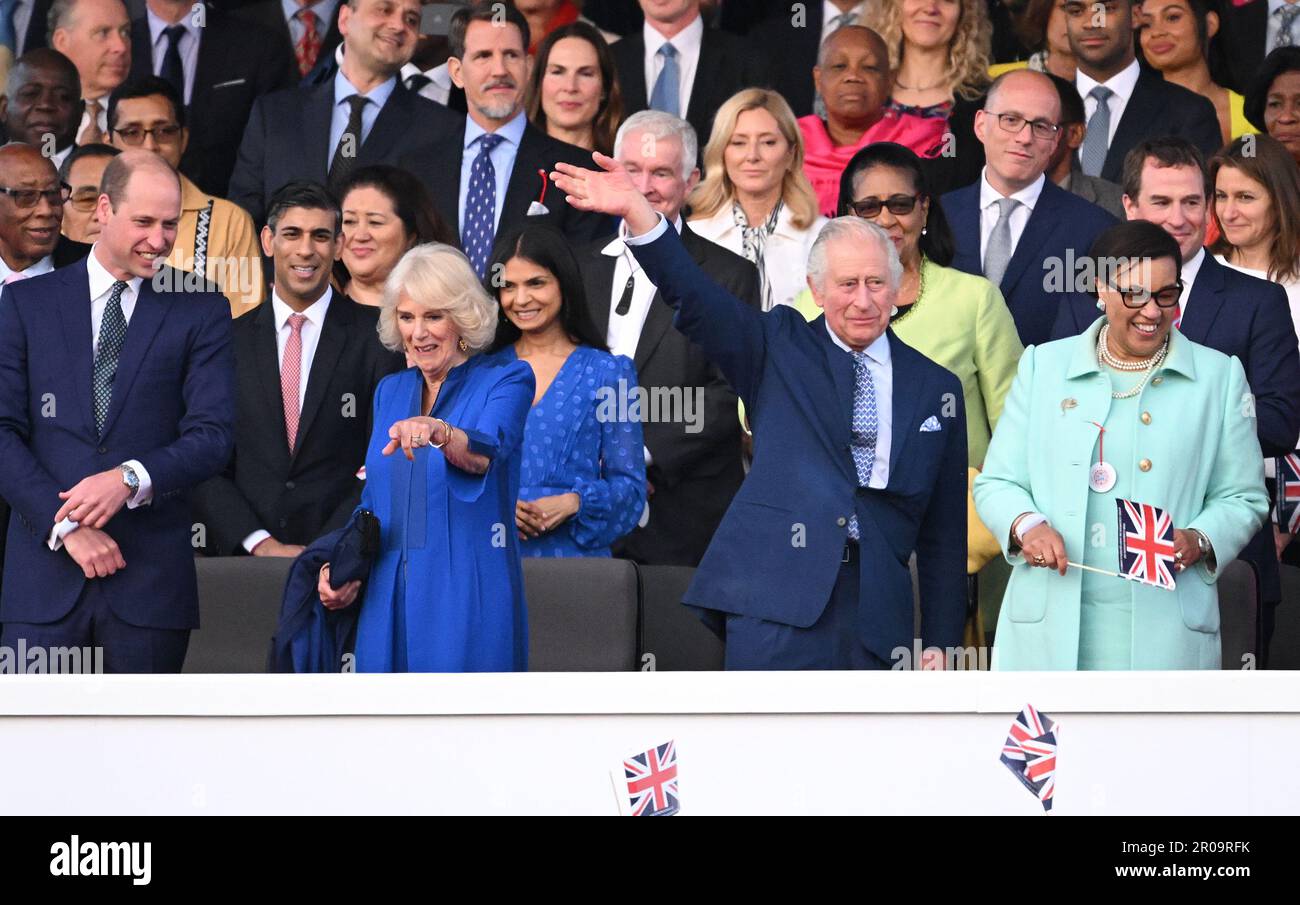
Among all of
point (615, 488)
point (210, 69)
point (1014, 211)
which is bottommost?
point (615, 488)

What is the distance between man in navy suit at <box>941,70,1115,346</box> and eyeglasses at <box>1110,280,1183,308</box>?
1.18 metres

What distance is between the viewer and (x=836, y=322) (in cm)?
525

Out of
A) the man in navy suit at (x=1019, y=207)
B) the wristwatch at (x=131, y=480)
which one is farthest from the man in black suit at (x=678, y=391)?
the wristwatch at (x=131, y=480)

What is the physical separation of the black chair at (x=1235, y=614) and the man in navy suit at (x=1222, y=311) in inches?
5.4

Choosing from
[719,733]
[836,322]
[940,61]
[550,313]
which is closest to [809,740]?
[719,733]

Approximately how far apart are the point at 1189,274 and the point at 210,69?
3.46 meters

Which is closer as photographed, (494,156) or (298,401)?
(298,401)

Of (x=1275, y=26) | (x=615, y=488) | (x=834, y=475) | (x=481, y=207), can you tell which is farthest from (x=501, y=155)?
(x=1275, y=26)

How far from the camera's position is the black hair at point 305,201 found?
6.49m

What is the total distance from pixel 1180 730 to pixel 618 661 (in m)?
1.78

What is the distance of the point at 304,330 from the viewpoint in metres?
6.46

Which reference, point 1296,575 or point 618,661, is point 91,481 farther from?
point 1296,575

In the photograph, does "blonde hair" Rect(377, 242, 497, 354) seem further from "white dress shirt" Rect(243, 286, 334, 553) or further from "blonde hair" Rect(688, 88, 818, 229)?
"blonde hair" Rect(688, 88, 818, 229)

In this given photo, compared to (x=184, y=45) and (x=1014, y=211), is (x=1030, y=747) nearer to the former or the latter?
(x=1014, y=211)
